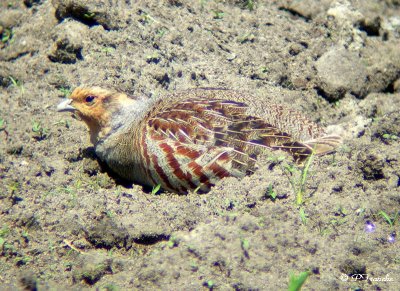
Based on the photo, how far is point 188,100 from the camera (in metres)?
5.09

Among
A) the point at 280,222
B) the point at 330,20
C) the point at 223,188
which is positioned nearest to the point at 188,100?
the point at 223,188

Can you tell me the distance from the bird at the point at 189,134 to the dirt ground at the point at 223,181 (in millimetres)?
156

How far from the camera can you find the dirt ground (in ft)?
12.7

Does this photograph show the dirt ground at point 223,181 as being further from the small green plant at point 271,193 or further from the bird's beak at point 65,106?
the bird's beak at point 65,106

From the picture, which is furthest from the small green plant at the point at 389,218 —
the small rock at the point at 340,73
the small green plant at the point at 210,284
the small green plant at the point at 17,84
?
the small green plant at the point at 17,84

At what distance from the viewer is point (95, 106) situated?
5.41 metres

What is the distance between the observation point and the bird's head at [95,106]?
5.36m

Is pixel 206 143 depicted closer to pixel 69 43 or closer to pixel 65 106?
pixel 65 106

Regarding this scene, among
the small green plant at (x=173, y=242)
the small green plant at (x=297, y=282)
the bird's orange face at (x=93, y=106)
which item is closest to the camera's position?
the small green plant at (x=297, y=282)

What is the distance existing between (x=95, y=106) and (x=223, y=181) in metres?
1.50

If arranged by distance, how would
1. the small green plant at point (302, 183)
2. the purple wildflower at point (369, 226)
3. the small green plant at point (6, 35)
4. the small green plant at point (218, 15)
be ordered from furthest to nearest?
the small green plant at point (6, 35) → the small green plant at point (218, 15) → the small green plant at point (302, 183) → the purple wildflower at point (369, 226)

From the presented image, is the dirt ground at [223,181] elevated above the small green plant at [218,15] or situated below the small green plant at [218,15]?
below

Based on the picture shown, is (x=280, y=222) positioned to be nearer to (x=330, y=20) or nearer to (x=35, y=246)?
(x=35, y=246)

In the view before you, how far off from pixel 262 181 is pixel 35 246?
1.70m
